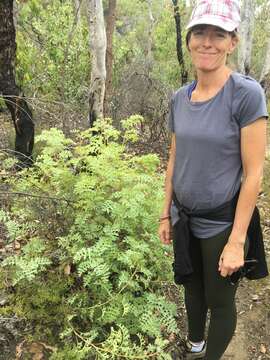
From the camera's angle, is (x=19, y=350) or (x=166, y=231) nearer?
(x=166, y=231)

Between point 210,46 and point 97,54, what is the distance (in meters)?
5.02

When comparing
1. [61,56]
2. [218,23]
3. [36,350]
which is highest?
[61,56]

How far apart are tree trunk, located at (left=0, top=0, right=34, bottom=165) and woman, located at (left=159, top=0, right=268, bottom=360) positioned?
124 inches

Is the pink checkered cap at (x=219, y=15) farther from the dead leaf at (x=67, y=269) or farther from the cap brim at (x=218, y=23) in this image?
the dead leaf at (x=67, y=269)

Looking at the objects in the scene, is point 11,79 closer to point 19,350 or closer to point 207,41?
point 19,350

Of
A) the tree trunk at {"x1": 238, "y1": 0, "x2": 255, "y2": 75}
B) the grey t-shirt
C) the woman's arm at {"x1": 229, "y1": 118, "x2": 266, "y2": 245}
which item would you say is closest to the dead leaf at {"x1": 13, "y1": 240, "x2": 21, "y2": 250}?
the grey t-shirt

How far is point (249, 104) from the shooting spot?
1.98 m

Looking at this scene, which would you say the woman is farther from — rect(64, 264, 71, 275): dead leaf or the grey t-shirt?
rect(64, 264, 71, 275): dead leaf

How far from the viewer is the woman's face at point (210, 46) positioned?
2072mm

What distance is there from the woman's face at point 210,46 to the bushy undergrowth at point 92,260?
4.27 feet

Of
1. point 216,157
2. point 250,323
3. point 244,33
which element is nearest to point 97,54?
point 250,323

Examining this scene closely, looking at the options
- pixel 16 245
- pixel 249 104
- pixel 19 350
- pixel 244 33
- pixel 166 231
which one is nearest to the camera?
pixel 249 104

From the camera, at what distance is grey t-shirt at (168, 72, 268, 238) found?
6.62 ft

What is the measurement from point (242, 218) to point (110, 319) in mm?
1289
